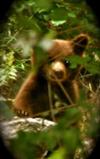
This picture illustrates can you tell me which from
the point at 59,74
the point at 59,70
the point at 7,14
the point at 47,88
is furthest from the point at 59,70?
the point at 7,14

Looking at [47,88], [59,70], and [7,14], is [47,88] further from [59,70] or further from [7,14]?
[7,14]

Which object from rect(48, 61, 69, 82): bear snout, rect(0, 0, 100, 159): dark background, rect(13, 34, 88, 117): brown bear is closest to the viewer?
rect(0, 0, 100, 159): dark background

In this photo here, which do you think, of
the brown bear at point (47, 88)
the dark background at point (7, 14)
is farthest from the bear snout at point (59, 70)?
the dark background at point (7, 14)

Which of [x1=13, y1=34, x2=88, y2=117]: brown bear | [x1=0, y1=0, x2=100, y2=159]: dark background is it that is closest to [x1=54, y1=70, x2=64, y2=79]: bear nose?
[x1=13, y1=34, x2=88, y2=117]: brown bear

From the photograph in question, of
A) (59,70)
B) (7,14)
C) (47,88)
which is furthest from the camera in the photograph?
(47,88)

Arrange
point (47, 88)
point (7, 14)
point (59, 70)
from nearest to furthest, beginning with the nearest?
point (7, 14) < point (59, 70) < point (47, 88)

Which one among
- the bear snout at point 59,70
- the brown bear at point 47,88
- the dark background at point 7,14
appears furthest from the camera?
the brown bear at point 47,88

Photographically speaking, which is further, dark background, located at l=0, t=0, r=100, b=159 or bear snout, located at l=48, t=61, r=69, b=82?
bear snout, located at l=48, t=61, r=69, b=82

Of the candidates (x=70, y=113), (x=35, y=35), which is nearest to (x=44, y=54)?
(x=35, y=35)

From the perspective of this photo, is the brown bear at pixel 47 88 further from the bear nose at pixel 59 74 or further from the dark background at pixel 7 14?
the dark background at pixel 7 14

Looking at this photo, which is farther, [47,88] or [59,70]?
[47,88]

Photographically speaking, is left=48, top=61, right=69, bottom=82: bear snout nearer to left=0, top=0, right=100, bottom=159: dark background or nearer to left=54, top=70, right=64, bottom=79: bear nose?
left=54, top=70, right=64, bottom=79: bear nose

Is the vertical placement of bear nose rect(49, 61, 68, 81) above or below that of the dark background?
below

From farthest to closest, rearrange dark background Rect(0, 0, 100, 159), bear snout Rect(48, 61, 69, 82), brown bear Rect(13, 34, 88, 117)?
brown bear Rect(13, 34, 88, 117) → bear snout Rect(48, 61, 69, 82) → dark background Rect(0, 0, 100, 159)
